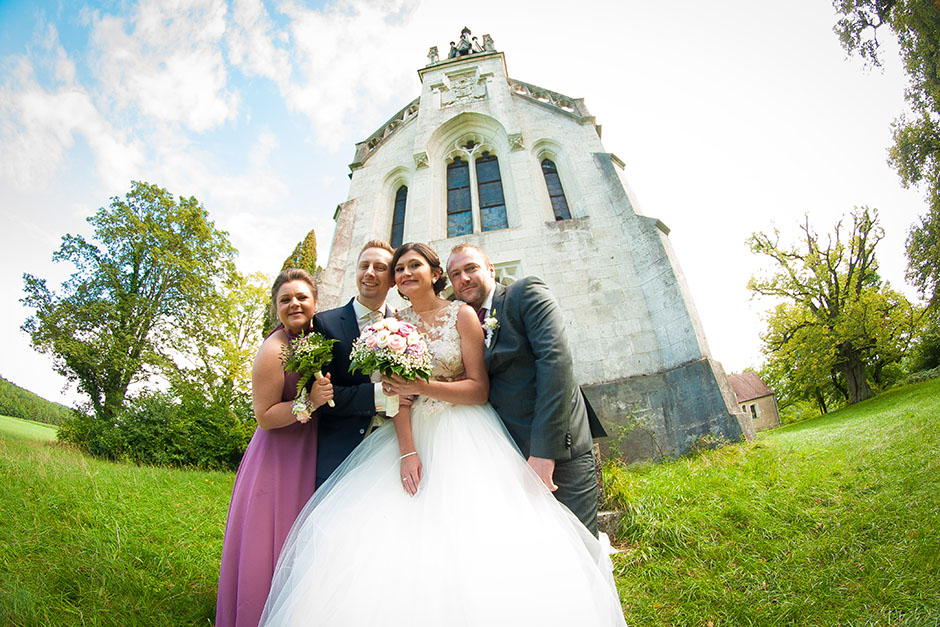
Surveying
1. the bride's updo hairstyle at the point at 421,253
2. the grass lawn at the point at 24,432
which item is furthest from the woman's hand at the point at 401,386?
the grass lawn at the point at 24,432

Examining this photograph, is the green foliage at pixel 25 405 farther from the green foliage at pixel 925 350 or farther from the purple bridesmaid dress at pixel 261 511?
the green foliage at pixel 925 350

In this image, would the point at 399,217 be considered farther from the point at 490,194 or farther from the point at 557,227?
the point at 557,227

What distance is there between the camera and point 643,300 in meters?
8.13

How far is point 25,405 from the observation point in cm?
3281

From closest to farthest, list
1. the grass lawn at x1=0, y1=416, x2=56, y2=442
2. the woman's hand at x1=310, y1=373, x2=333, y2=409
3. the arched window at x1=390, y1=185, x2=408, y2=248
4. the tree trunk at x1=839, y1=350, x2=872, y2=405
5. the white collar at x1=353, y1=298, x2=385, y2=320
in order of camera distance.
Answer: the woman's hand at x1=310, y1=373, x2=333, y2=409
the white collar at x1=353, y1=298, x2=385, y2=320
the arched window at x1=390, y1=185, x2=408, y2=248
the grass lawn at x1=0, y1=416, x2=56, y2=442
the tree trunk at x1=839, y1=350, x2=872, y2=405

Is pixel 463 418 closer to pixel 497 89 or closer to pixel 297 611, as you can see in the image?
pixel 297 611

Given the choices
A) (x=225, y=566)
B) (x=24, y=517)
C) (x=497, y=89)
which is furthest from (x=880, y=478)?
(x=497, y=89)

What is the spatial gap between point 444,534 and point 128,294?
20.9 metres

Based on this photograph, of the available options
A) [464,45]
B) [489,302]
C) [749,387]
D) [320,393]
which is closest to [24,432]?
[320,393]

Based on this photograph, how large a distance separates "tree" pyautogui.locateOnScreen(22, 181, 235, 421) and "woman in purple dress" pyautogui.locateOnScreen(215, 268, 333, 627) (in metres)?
16.7

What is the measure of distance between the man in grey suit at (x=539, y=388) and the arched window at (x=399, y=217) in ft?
28.4

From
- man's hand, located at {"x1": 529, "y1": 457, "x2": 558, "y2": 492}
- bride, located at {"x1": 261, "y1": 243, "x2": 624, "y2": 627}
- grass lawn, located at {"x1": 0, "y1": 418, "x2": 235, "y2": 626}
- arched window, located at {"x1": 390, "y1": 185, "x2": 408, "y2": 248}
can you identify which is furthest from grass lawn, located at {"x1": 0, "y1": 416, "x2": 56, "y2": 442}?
man's hand, located at {"x1": 529, "y1": 457, "x2": 558, "y2": 492}

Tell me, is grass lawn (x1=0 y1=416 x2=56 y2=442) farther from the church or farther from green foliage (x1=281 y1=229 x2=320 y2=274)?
the church

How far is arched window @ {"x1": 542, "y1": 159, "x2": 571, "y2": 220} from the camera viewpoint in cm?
995
